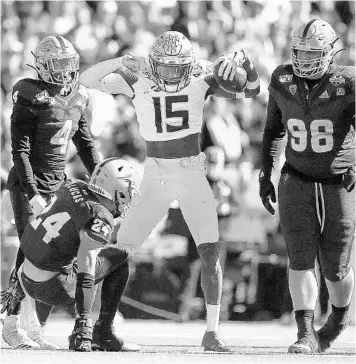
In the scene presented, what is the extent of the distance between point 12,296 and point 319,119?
2.25 m

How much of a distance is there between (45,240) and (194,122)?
1.58m

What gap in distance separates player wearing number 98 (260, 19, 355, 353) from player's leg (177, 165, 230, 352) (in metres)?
0.55

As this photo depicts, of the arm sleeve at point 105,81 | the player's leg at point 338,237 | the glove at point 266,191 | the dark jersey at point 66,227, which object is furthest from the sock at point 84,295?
the arm sleeve at point 105,81

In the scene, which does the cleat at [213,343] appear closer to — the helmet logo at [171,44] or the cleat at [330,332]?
the cleat at [330,332]

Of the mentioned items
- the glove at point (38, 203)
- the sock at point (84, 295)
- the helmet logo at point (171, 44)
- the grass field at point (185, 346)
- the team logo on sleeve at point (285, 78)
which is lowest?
the grass field at point (185, 346)

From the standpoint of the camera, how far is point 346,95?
25.6 ft

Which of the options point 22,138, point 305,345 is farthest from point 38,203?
point 305,345

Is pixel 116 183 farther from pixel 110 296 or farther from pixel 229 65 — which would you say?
pixel 229 65

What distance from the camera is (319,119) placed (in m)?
7.84

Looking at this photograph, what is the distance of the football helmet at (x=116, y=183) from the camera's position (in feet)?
24.5

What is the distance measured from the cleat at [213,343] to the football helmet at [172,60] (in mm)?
1691

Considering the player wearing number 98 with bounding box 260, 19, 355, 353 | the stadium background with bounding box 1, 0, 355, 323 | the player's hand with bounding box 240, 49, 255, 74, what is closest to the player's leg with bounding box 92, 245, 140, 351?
the player wearing number 98 with bounding box 260, 19, 355, 353

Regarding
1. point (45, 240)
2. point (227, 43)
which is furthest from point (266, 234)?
point (45, 240)

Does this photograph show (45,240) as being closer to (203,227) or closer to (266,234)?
(203,227)
